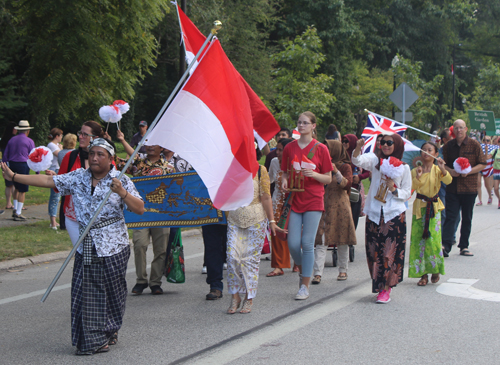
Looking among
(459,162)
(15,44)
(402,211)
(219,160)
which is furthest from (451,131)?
(15,44)

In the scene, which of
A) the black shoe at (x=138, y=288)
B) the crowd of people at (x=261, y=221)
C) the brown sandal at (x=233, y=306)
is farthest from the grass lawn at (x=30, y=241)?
the brown sandal at (x=233, y=306)

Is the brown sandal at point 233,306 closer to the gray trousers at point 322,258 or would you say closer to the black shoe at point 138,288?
the black shoe at point 138,288

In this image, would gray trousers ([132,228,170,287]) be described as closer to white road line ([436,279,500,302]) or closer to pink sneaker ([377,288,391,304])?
pink sneaker ([377,288,391,304])

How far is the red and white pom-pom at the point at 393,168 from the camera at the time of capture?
248 inches

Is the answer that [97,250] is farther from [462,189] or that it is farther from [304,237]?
[462,189]

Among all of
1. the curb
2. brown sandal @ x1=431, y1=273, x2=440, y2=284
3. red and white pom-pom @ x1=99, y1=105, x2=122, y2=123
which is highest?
red and white pom-pom @ x1=99, y1=105, x2=122, y2=123

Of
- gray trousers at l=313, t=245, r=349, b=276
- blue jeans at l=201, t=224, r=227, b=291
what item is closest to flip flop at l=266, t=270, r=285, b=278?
gray trousers at l=313, t=245, r=349, b=276

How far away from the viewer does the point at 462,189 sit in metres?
9.20

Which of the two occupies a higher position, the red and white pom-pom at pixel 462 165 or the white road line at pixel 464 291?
the red and white pom-pom at pixel 462 165

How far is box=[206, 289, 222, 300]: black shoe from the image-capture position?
6547 mm

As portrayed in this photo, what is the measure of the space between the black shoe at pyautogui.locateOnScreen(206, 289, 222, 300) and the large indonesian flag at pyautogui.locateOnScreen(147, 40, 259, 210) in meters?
1.69

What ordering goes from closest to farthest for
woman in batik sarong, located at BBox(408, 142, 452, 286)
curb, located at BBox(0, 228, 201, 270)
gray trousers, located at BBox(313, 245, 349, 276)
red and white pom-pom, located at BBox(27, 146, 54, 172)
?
red and white pom-pom, located at BBox(27, 146, 54, 172), woman in batik sarong, located at BBox(408, 142, 452, 286), gray trousers, located at BBox(313, 245, 349, 276), curb, located at BBox(0, 228, 201, 270)

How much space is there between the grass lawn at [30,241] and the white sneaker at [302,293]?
4.35 m

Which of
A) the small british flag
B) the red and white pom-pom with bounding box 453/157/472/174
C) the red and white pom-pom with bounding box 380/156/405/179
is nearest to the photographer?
the red and white pom-pom with bounding box 380/156/405/179
